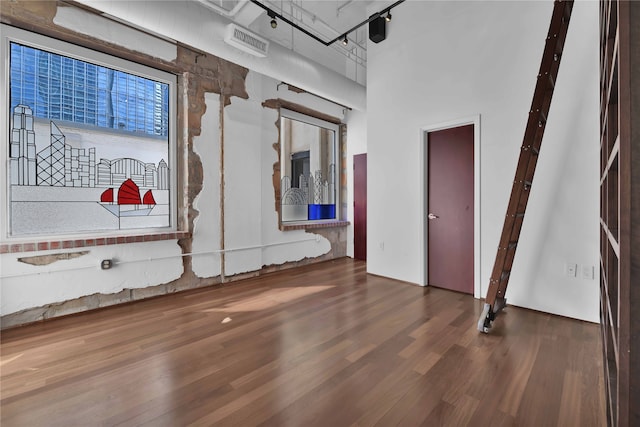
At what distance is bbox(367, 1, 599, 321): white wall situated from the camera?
9.21 ft

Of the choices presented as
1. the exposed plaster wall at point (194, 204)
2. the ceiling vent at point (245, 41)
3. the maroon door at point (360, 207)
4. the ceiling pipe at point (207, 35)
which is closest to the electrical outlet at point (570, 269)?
the maroon door at point (360, 207)

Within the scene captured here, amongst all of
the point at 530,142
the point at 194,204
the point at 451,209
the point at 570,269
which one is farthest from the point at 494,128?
the point at 194,204

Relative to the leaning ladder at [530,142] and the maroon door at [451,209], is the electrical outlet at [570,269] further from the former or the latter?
the maroon door at [451,209]

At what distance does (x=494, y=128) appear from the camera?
3.35 m

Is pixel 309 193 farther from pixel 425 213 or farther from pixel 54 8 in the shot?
pixel 54 8

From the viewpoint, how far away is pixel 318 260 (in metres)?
5.57

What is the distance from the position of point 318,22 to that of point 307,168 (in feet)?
7.45

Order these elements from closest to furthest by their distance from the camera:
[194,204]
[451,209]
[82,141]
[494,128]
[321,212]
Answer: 1. [82,141]
2. [494,128]
3. [451,209]
4. [194,204]
5. [321,212]

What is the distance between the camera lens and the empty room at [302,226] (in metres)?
1.68

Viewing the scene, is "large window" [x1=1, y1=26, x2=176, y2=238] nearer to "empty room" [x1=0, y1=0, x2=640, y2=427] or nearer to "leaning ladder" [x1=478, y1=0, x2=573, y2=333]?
"empty room" [x1=0, y1=0, x2=640, y2=427]

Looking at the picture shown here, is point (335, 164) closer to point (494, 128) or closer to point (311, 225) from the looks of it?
point (311, 225)

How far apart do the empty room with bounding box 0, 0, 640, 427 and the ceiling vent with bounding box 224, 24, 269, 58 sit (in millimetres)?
33
